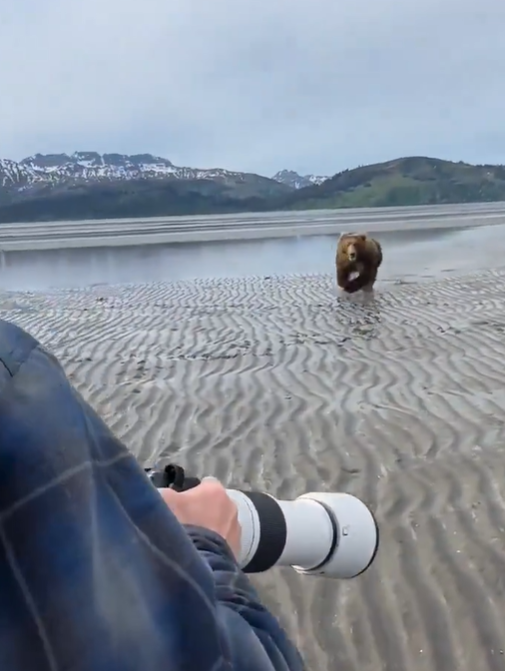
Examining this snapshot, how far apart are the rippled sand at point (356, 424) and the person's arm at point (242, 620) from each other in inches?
77.8

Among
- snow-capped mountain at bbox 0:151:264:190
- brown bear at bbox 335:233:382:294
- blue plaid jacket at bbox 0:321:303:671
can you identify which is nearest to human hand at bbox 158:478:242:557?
blue plaid jacket at bbox 0:321:303:671

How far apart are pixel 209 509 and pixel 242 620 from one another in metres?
0.34

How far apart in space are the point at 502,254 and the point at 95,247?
1737 centimetres

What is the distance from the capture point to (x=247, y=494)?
1675mm

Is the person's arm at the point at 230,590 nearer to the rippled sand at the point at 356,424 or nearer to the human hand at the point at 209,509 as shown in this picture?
the human hand at the point at 209,509

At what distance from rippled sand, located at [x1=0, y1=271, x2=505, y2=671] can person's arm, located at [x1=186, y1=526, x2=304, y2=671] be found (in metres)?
1.98

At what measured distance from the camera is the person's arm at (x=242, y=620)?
39.4 inches

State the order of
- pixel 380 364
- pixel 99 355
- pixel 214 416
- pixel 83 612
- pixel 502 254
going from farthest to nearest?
pixel 502 254, pixel 99 355, pixel 380 364, pixel 214 416, pixel 83 612

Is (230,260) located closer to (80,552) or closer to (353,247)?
(353,247)

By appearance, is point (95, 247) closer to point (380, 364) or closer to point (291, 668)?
point (380, 364)

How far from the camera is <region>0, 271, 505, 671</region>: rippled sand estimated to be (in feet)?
10.6

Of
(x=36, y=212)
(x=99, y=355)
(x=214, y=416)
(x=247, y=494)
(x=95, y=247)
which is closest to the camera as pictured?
(x=247, y=494)

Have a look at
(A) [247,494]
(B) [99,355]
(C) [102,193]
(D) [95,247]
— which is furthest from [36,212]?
(A) [247,494]

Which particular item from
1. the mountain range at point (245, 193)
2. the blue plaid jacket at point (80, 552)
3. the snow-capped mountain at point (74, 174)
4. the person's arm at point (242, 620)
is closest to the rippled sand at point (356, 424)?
the person's arm at point (242, 620)
